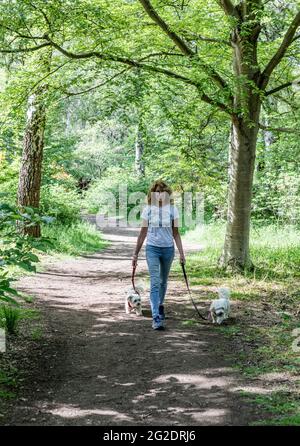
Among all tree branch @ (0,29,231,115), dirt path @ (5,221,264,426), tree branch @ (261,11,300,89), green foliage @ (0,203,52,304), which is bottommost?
dirt path @ (5,221,264,426)

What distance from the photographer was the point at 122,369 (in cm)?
532

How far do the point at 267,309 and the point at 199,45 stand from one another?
19.0ft

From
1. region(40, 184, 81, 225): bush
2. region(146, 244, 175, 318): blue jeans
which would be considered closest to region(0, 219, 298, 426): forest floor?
region(146, 244, 175, 318): blue jeans

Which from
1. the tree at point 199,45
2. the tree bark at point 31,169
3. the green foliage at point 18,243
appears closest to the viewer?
the green foliage at point 18,243

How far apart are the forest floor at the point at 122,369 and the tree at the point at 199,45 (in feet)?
10.6

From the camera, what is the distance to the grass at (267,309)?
4574 millimetres

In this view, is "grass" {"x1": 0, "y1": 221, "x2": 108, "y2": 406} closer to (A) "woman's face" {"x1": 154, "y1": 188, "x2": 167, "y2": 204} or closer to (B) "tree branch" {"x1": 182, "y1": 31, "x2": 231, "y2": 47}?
(A) "woman's face" {"x1": 154, "y1": 188, "x2": 167, "y2": 204}

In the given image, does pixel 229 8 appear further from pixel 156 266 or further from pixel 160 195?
pixel 156 266

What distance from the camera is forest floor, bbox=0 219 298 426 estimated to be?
4.17 meters

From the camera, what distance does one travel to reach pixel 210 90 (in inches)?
388

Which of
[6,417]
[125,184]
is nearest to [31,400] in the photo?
[6,417]

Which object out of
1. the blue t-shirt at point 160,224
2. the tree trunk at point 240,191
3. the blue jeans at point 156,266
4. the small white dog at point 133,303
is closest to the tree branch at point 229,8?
the tree trunk at point 240,191

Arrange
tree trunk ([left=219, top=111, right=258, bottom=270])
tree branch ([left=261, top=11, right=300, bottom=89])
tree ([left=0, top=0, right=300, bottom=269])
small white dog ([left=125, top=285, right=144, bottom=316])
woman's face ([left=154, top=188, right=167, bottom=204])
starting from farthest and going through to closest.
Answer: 1. tree trunk ([left=219, top=111, right=258, bottom=270])
2. tree branch ([left=261, top=11, right=300, bottom=89])
3. tree ([left=0, top=0, right=300, bottom=269])
4. small white dog ([left=125, top=285, right=144, bottom=316])
5. woman's face ([left=154, top=188, right=167, bottom=204])

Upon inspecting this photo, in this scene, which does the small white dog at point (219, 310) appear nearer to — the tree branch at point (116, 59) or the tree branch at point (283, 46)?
the tree branch at point (116, 59)
